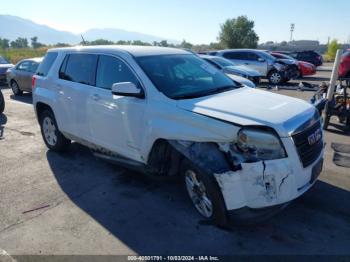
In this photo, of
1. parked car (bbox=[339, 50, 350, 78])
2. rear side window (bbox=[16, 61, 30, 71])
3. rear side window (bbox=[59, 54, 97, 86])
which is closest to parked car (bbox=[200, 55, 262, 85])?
parked car (bbox=[339, 50, 350, 78])

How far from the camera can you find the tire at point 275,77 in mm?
15852

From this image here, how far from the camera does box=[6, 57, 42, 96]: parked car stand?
12195 millimetres

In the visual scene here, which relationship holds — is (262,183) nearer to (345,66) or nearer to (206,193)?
(206,193)

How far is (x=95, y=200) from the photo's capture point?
4180 mm

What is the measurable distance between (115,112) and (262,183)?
210 cm

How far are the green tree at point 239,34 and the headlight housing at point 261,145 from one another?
6454 centimetres

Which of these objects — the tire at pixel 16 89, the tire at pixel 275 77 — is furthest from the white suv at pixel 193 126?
the tire at pixel 275 77

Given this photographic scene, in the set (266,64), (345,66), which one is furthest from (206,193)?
(266,64)

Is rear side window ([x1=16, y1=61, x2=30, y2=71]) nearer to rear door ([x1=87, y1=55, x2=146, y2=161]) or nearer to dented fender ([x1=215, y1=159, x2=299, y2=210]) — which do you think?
rear door ([x1=87, y1=55, x2=146, y2=161])

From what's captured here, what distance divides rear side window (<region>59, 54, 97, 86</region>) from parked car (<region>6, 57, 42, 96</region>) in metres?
7.63

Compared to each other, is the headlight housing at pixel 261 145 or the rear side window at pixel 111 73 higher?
the rear side window at pixel 111 73

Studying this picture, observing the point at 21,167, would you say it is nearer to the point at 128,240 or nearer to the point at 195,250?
the point at 128,240

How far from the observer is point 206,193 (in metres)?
3.31

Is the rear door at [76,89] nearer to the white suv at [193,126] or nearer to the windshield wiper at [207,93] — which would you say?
the white suv at [193,126]
